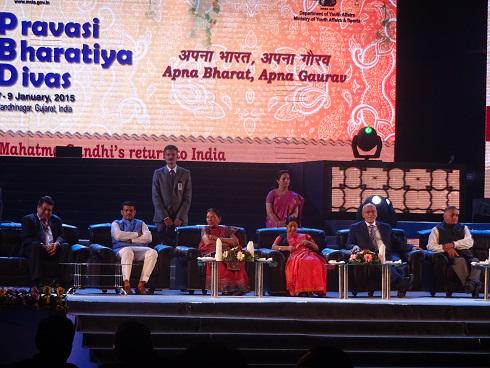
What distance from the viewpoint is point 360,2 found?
42.2ft

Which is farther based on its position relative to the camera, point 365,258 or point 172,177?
point 172,177

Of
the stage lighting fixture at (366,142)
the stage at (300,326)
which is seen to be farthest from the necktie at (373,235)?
the stage lighting fixture at (366,142)

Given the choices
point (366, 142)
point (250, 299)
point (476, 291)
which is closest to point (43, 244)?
point (250, 299)

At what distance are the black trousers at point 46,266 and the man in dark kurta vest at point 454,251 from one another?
345cm

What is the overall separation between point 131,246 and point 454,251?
9.97ft

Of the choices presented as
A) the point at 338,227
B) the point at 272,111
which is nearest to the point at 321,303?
the point at 338,227

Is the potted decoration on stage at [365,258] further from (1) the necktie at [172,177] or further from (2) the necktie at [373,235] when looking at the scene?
(1) the necktie at [172,177]

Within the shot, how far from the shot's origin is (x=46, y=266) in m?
9.42

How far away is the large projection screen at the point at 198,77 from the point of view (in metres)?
12.4

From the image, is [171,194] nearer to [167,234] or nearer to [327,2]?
[167,234]

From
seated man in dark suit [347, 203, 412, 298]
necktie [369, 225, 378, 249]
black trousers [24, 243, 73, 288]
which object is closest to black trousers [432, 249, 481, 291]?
seated man in dark suit [347, 203, 412, 298]

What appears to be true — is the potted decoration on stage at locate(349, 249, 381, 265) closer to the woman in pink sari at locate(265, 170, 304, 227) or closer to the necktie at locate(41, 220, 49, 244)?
the woman in pink sari at locate(265, 170, 304, 227)

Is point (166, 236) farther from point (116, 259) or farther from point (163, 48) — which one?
point (163, 48)

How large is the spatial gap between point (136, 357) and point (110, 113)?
29.5ft
